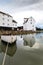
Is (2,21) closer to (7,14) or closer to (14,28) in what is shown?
(7,14)

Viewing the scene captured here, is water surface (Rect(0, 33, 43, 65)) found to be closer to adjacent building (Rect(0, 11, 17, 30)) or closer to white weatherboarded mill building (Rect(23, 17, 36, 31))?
adjacent building (Rect(0, 11, 17, 30))

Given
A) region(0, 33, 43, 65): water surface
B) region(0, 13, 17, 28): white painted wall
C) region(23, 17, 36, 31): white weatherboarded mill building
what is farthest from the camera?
region(23, 17, 36, 31): white weatherboarded mill building

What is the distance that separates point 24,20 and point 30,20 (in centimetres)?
204

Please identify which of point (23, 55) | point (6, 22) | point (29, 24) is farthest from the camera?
point (29, 24)

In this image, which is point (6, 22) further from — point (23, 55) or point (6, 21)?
point (23, 55)

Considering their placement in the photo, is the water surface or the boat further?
the boat

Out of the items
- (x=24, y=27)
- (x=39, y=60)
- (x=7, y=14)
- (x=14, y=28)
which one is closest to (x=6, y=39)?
(x=39, y=60)

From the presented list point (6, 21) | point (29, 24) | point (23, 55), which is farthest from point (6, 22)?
point (23, 55)

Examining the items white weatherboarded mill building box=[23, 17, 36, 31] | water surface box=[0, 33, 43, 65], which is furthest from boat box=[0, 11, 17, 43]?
water surface box=[0, 33, 43, 65]

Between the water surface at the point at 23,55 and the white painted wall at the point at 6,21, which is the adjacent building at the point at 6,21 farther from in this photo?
the water surface at the point at 23,55

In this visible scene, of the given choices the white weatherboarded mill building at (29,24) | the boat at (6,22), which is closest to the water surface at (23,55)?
the boat at (6,22)

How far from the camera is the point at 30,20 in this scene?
4438 centimetres

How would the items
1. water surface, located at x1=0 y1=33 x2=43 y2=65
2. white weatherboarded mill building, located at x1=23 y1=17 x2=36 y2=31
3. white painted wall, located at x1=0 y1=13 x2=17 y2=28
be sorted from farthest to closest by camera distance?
white weatherboarded mill building, located at x1=23 y1=17 x2=36 y2=31 < white painted wall, located at x1=0 y1=13 x2=17 y2=28 < water surface, located at x1=0 y1=33 x2=43 y2=65

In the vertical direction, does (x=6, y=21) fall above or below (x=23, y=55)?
above
